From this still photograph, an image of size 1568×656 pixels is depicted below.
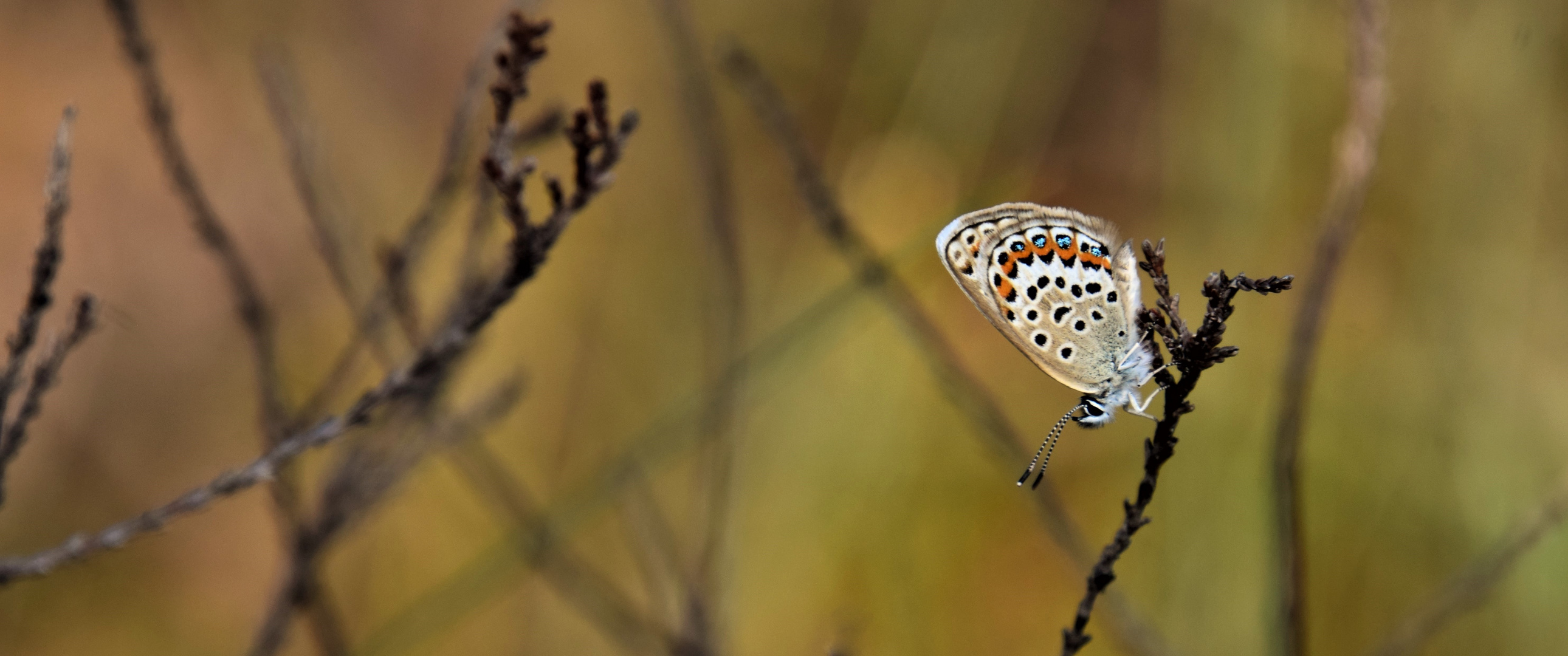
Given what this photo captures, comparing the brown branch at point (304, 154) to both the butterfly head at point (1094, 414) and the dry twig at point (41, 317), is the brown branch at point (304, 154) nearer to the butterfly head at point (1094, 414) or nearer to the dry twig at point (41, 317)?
the dry twig at point (41, 317)

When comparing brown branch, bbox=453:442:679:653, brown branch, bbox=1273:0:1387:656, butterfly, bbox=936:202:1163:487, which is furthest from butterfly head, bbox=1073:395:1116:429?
brown branch, bbox=453:442:679:653

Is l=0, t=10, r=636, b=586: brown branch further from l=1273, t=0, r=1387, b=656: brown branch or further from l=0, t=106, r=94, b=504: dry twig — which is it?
l=1273, t=0, r=1387, b=656: brown branch

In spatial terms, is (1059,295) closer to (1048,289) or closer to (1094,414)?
(1048,289)

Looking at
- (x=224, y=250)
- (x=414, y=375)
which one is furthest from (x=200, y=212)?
(x=414, y=375)

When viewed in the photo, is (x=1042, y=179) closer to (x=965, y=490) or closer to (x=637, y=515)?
(x=965, y=490)

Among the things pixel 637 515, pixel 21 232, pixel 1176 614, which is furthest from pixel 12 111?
pixel 1176 614

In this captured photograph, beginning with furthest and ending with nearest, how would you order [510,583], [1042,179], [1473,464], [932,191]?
[1042,179], [932,191], [510,583], [1473,464]
